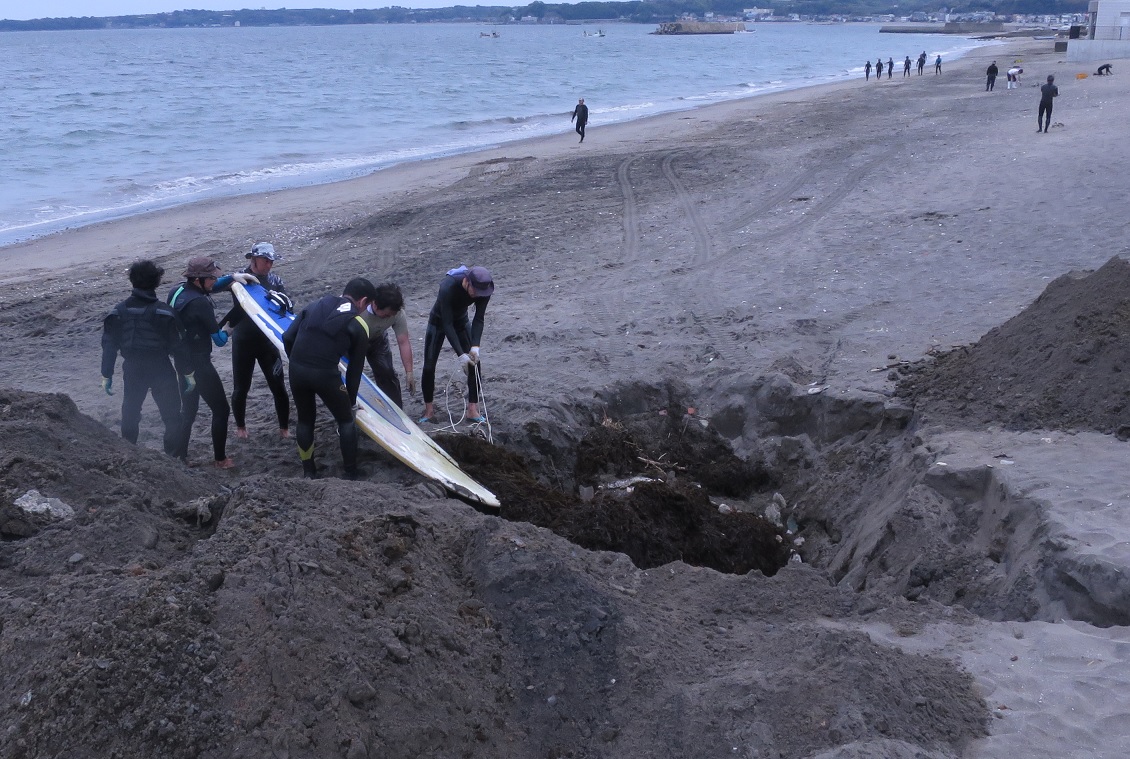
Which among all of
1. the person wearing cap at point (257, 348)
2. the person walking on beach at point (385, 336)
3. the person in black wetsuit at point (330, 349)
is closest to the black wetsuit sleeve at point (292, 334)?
the person in black wetsuit at point (330, 349)

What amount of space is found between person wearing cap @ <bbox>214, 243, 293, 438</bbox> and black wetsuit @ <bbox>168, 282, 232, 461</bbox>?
188 mm

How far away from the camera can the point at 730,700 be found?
3779 mm

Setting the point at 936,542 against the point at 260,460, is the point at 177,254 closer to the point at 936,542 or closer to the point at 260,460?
the point at 260,460

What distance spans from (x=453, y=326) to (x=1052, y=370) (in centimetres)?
455

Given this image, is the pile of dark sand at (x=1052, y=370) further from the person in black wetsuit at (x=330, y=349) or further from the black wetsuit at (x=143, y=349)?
the black wetsuit at (x=143, y=349)

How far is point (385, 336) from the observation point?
289 inches

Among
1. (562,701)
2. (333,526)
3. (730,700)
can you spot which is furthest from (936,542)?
(333,526)

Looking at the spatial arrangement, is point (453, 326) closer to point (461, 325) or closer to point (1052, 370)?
point (461, 325)

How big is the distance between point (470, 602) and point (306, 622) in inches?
31.5

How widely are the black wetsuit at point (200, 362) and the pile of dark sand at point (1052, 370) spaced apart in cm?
548

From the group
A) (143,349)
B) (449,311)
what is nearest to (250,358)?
(143,349)

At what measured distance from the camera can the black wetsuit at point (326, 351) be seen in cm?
609

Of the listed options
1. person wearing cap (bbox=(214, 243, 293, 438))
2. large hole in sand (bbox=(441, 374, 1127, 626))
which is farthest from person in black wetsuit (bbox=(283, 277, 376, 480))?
large hole in sand (bbox=(441, 374, 1127, 626))

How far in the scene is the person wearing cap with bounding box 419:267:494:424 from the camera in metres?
6.92
